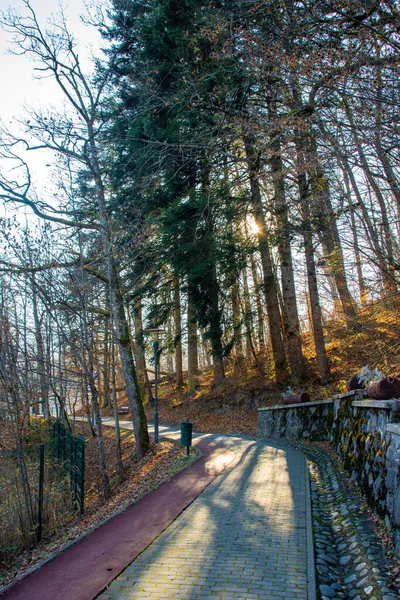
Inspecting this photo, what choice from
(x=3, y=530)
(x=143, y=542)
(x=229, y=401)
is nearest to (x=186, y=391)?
(x=229, y=401)

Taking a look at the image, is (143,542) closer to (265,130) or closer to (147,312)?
(265,130)

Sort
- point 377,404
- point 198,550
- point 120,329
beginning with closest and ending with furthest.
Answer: point 198,550, point 377,404, point 120,329

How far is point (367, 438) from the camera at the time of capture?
21.8 feet

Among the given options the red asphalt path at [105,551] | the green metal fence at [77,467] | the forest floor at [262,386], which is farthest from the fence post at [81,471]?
the forest floor at [262,386]

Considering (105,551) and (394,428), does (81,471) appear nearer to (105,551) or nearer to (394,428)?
(105,551)

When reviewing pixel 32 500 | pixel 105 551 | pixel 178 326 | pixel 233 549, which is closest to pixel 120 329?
pixel 32 500

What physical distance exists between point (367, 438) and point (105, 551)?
4208 millimetres

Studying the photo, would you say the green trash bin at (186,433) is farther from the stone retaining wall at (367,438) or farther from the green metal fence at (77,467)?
the stone retaining wall at (367,438)

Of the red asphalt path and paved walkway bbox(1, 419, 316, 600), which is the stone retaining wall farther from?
the red asphalt path

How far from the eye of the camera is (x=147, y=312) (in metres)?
19.4

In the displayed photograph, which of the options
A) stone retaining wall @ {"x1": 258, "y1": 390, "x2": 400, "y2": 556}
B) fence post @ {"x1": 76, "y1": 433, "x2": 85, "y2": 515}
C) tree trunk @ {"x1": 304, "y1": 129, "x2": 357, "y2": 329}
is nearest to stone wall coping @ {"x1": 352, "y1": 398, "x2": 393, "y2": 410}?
stone retaining wall @ {"x1": 258, "y1": 390, "x2": 400, "y2": 556}

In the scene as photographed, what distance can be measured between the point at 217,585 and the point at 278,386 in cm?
1260

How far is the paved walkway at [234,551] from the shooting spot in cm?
424

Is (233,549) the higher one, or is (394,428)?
(394,428)
